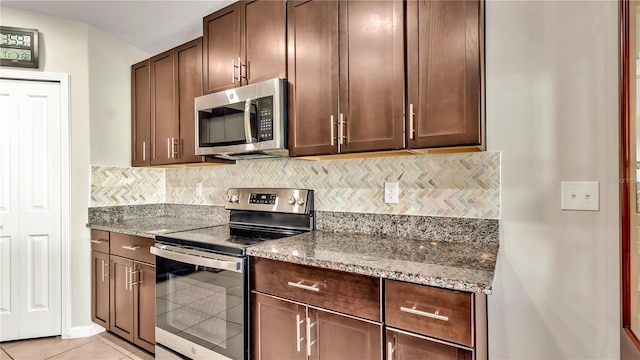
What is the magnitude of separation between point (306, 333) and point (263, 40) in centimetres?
157

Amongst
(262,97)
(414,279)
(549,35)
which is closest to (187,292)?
(262,97)

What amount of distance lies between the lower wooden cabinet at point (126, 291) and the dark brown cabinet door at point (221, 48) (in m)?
1.13

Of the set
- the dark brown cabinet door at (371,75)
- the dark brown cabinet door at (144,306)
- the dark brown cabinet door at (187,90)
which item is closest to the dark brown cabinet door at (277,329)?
the dark brown cabinet door at (371,75)

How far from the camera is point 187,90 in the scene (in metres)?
2.40

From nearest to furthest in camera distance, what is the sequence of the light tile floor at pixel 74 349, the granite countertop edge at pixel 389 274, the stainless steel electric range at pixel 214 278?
the granite countertop edge at pixel 389 274 < the stainless steel electric range at pixel 214 278 < the light tile floor at pixel 74 349

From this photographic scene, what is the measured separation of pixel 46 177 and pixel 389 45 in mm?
2610

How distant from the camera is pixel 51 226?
2461 millimetres

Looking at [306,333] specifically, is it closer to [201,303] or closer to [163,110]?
[201,303]

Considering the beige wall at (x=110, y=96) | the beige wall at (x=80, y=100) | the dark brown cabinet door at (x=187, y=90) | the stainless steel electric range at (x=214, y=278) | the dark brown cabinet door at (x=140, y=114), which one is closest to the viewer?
the stainless steel electric range at (x=214, y=278)

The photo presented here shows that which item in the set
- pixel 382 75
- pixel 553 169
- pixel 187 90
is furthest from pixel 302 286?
pixel 187 90

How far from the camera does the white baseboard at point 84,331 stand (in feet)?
8.07

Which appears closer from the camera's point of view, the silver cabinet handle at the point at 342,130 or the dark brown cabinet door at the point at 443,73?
the dark brown cabinet door at the point at 443,73

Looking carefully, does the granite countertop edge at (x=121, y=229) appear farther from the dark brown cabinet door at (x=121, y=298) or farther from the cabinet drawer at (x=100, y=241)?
the dark brown cabinet door at (x=121, y=298)

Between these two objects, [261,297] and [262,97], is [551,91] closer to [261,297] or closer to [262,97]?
[262,97]
